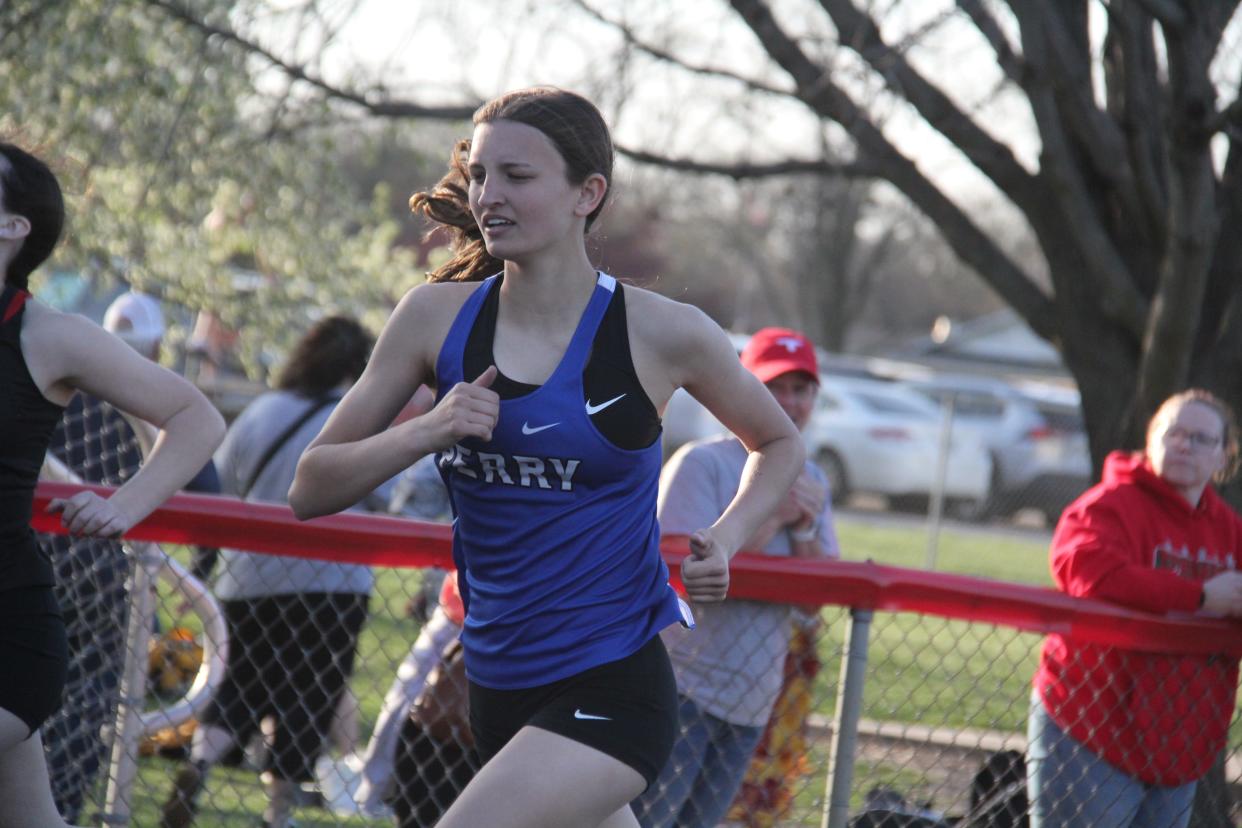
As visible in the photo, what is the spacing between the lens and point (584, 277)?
2760 mm

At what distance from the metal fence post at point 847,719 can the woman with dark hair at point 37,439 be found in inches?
65.0

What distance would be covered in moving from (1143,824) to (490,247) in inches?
105

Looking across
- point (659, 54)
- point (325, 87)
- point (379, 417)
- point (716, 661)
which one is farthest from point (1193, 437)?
point (325, 87)

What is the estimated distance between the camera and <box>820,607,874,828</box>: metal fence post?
366 centimetres

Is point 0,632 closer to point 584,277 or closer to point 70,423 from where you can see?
point 584,277

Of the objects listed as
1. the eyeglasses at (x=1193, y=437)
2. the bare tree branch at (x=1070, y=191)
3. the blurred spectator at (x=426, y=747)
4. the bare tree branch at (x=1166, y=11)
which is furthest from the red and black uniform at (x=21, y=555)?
the bare tree branch at (x=1070, y=191)

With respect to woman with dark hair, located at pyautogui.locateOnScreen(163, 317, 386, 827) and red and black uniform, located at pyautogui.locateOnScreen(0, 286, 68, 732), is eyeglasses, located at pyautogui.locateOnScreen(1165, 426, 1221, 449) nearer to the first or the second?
woman with dark hair, located at pyautogui.locateOnScreen(163, 317, 386, 827)

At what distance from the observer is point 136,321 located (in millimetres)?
6648

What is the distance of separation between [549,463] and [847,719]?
4.72ft

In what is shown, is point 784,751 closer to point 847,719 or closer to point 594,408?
point 847,719

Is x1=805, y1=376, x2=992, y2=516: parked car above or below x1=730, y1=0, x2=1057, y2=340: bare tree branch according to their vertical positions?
below

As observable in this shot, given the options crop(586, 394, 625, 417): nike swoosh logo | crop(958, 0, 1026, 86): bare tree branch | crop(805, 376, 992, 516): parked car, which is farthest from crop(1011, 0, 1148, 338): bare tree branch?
crop(805, 376, 992, 516): parked car

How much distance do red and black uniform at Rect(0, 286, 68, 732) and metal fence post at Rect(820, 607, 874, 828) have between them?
183 cm

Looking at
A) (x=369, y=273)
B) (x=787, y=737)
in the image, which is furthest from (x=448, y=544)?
(x=369, y=273)
